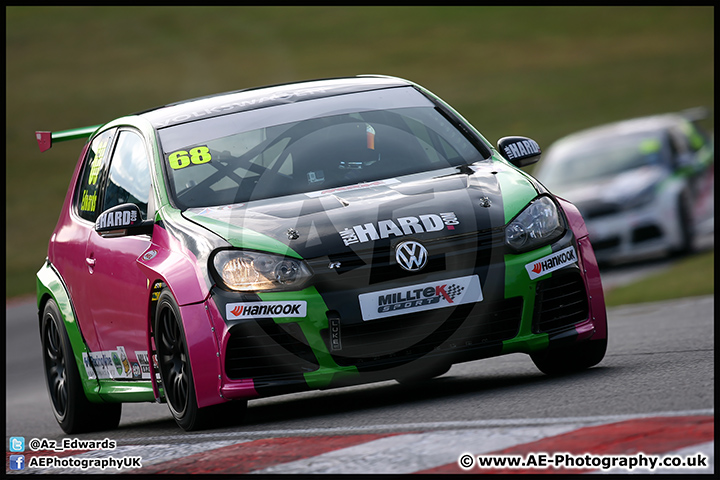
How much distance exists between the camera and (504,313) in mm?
5695

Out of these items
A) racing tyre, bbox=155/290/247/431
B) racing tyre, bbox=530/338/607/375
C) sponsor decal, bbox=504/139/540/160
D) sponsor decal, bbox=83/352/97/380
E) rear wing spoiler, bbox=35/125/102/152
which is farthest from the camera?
rear wing spoiler, bbox=35/125/102/152

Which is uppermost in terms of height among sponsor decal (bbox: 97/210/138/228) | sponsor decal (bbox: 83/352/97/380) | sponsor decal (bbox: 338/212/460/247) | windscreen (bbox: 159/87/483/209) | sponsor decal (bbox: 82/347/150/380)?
windscreen (bbox: 159/87/483/209)

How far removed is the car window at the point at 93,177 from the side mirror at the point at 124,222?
104cm

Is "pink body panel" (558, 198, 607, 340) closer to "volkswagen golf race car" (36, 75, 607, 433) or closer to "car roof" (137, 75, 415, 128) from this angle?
"volkswagen golf race car" (36, 75, 607, 433)

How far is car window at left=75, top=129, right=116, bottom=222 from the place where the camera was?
7457 millimetres

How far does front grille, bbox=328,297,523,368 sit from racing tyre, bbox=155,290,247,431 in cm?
68

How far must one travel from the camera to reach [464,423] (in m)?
4.82

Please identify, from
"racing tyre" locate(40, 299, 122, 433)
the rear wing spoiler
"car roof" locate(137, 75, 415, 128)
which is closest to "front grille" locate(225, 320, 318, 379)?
"car roof" locate(137, 75, 415, 128)

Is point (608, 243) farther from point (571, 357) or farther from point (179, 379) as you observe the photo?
point (179, 379)

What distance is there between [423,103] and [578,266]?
1729mm

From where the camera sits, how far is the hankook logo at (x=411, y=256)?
5488 mm

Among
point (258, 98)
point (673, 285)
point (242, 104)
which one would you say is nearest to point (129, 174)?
point (242, 104)

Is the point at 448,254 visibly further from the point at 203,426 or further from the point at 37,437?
the point at 37,437

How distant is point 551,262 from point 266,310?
4.56ft
